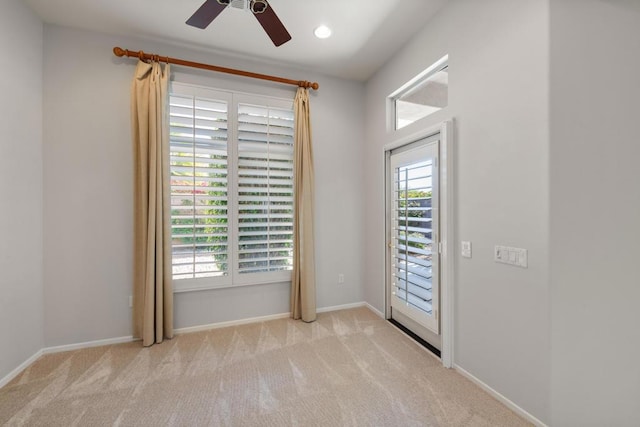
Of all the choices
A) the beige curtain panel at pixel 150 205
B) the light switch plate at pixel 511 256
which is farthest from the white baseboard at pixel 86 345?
the light switch plate at pixel 511 256

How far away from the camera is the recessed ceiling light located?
8.53 ft

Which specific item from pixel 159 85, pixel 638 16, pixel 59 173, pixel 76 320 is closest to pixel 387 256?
pixel 638 16

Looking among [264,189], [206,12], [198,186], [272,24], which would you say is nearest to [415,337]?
[264,189]

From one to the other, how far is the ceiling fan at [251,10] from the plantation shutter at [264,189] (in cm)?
120

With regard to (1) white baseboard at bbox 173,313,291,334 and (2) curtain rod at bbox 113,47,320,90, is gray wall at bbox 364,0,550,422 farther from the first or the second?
(1) white baseboard at bbox 173,313,291,334

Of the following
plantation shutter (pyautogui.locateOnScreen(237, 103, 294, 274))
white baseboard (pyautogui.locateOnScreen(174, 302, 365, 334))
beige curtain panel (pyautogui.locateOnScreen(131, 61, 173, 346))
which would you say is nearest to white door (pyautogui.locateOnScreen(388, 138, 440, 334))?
white baseboard (pyautogui.locateOnScreen(174, 302, 365, 334))

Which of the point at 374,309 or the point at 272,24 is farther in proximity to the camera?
the point at 374,309

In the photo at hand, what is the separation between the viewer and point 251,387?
207 cm

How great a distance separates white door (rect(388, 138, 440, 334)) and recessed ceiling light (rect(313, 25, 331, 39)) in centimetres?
139

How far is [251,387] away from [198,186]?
6.52 feet

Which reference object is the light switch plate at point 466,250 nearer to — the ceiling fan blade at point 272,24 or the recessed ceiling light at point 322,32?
the ceiling fan blade at point 272,24

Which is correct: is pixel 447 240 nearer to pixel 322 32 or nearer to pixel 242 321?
pixel 322 32

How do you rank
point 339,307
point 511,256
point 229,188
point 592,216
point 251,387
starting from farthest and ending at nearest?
point 339,307 < point 229,188 < point 251,387 < point 511,256 < point 592,216

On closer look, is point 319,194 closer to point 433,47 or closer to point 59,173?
point 433,47
